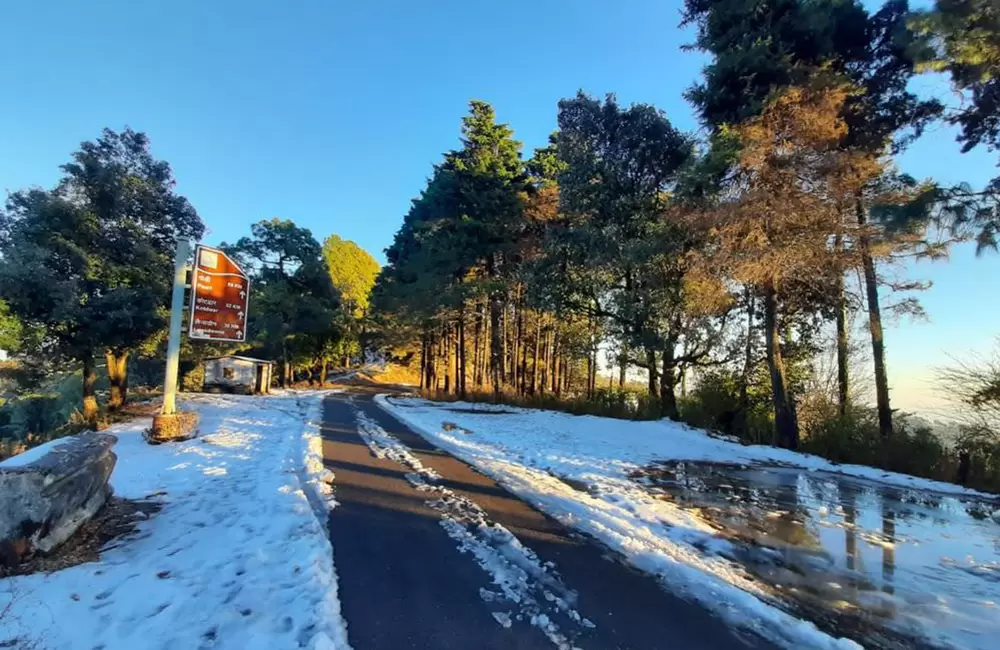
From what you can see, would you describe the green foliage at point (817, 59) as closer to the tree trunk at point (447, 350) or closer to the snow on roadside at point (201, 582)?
the snow on roadside at point (201, 582)

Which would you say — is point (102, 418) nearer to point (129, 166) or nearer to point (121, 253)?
point (121, 253)

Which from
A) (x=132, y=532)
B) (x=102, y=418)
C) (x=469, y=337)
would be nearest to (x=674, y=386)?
(x=132, y=532)

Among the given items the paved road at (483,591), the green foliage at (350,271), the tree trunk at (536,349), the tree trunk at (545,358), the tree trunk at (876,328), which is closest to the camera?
the paved road at (483,591)

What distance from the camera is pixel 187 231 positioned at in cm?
1731

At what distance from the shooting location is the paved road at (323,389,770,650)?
121 inches

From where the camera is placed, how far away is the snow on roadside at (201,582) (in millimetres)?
2977

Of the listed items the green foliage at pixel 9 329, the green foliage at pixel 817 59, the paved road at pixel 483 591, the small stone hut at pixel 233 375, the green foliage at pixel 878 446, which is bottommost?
the paved road at pixel 483 591

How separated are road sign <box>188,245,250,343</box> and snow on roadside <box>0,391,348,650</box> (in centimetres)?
393

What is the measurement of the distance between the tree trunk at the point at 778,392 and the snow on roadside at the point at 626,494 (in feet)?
4.03

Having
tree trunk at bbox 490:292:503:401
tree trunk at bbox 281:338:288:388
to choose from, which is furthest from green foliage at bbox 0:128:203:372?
tree trunk at bbox 281:338:288:388

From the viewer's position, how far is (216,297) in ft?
33.5

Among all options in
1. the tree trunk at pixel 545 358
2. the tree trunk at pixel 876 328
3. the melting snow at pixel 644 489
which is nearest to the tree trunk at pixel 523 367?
the tree trunk at pixel 545 358

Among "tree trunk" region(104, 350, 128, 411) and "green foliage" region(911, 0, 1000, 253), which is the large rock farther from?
"tree trunk" region(104, 350, 128, 411)

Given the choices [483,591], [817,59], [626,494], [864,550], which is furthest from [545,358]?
[483,591]
